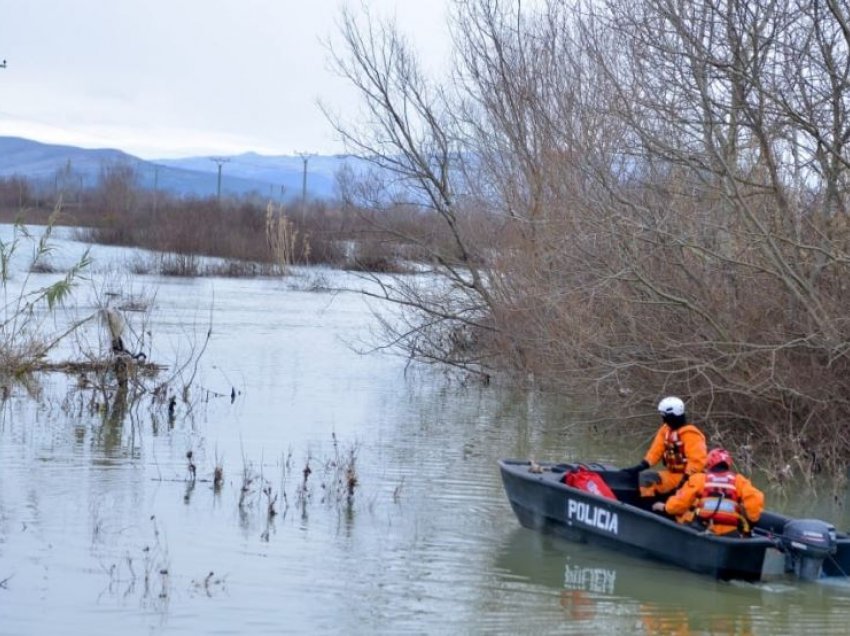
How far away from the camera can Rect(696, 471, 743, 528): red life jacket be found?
33.9ft

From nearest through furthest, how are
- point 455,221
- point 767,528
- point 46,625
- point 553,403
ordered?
1. point 46,625
2. point 767,528
3. point 553,403
4. point 455,221

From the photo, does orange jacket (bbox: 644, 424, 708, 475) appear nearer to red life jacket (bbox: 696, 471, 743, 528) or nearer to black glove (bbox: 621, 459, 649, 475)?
black glove (bbox: 621, 459, 649, 475)

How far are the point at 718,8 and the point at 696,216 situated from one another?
2.40 m

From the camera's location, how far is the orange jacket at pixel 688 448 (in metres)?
11.5

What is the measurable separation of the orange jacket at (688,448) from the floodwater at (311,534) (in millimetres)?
1010

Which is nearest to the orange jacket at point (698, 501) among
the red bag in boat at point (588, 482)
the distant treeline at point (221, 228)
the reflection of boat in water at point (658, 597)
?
the reflection of boat in water at point (658, 597)

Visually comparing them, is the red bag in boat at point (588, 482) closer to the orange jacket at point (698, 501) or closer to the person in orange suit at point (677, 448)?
the person in orange suit at point (677, 448)

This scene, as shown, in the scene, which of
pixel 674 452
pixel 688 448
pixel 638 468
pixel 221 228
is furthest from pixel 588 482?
pixel 221 228

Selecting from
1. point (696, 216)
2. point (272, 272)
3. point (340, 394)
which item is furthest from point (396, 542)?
point (272, 272)

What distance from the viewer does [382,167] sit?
2419cm

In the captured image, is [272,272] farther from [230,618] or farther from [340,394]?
[230,618]

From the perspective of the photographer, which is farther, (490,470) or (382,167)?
(382,167)

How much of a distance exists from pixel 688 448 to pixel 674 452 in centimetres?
14

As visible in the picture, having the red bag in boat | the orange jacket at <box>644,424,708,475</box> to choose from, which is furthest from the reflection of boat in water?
the orange jacket at <box>644,424,708,475</box>
